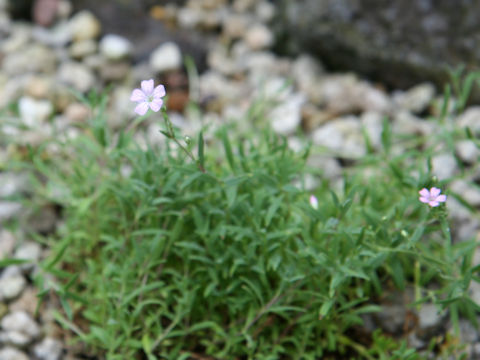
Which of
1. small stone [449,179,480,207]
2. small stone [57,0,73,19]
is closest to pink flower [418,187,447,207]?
small stone [449,179,480,207]

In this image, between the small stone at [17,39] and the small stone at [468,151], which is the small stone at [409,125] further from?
the small stone at [17,39]

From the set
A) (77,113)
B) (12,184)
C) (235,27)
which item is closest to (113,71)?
(77,113)

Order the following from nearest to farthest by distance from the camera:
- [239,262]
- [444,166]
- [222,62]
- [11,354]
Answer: [239,262], [11,354], [444,166], [222,62]

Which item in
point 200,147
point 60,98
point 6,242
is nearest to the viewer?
point 200,147

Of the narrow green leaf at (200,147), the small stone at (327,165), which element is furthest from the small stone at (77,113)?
the narrow green leaf at (200,147)

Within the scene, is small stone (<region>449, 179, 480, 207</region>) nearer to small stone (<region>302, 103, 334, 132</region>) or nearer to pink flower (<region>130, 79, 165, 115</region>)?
small stone (<region>302, 103, 334, 132</region>)

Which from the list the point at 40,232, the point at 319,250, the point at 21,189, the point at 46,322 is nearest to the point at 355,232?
the point at 319,250

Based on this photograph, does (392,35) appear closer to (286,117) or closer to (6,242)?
(286,117)
